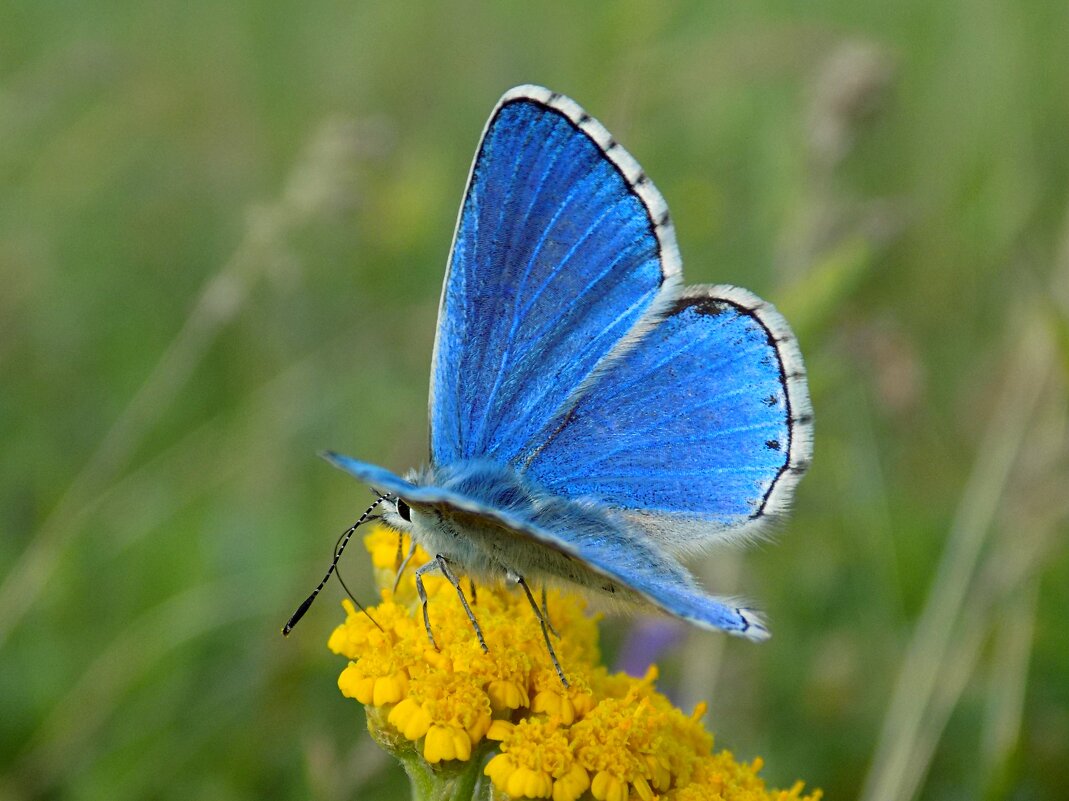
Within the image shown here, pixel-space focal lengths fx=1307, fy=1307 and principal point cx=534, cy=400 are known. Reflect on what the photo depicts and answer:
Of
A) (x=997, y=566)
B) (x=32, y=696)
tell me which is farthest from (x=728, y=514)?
(x=32, y=696)

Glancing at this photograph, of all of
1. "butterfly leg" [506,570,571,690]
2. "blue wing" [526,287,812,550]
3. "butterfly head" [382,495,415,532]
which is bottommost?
"butterfly leg" [506,570,571,690]

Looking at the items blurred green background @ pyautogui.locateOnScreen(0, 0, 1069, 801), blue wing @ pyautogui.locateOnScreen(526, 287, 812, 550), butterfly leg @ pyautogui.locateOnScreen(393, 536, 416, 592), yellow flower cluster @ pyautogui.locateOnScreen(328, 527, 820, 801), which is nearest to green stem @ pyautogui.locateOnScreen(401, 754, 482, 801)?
yellow flower cluster @ pyautogui.locateOnScreen(328, 527, 820, 801)

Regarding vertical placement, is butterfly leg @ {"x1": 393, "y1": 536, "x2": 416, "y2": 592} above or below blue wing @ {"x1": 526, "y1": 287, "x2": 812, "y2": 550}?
below

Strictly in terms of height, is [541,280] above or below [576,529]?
above

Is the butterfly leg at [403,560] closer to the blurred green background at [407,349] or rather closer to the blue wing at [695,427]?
the blue wing at [695,427]

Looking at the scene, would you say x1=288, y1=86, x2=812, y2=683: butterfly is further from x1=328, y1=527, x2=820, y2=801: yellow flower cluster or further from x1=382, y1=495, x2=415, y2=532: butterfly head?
x1=328, y1=527, x2=820, y2=801: yellow flower cluster

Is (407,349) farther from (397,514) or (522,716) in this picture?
(522,716)

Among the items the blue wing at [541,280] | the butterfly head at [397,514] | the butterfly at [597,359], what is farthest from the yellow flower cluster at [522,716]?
the blue wing at [541,280]

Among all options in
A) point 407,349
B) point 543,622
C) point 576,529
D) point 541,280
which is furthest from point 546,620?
point 407,349
